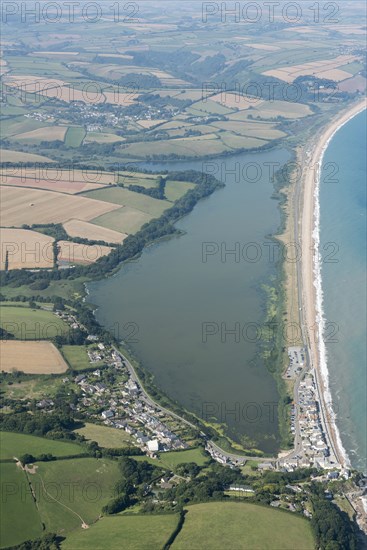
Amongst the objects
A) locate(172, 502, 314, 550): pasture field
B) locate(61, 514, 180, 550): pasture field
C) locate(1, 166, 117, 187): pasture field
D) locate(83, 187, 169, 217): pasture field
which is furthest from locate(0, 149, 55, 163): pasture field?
locate(172, 502, 314, 550): pasture field

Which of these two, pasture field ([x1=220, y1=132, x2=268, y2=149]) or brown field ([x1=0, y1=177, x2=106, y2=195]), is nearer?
brown field ([x1=0, y1=177, x2=106, y2=195])

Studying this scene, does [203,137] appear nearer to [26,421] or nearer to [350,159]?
[350,159]

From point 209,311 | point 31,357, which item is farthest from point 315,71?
point 31,357

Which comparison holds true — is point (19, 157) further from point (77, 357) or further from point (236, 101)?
point (77, 357)

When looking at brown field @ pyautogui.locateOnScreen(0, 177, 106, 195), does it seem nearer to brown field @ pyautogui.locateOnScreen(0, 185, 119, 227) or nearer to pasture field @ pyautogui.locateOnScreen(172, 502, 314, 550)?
brown field @ pyautogui.locateOnScreen(0, 185, 119, 227)

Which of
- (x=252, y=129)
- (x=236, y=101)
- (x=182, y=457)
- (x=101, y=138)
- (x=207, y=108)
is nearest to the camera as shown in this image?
(x=182, y=457)

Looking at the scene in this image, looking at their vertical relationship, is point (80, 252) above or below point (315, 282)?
below

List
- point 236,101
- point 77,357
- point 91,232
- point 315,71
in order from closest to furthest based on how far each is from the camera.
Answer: point 77,357 → point 91,232 → point 236,101 → point 315,71
